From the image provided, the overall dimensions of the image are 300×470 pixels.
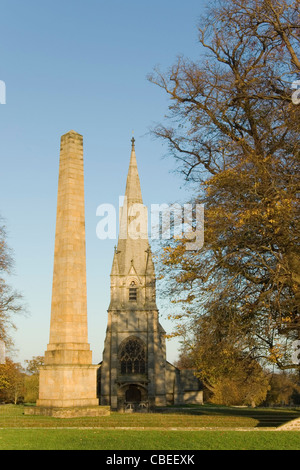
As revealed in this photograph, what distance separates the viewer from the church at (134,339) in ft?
186

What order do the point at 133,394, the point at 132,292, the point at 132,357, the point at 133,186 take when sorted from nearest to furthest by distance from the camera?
the point at 133,394 < the point at 132,357 < the point at 132,292 < the point at 133,186

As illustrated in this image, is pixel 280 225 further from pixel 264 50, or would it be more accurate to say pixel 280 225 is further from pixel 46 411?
pixel 46 411

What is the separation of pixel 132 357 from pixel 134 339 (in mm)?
2027

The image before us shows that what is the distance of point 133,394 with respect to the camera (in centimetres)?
5816

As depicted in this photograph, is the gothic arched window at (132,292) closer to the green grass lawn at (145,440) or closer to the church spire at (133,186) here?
the church spire at (133,186)

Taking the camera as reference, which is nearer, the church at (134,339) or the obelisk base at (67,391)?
the obelisk base at (67,391)

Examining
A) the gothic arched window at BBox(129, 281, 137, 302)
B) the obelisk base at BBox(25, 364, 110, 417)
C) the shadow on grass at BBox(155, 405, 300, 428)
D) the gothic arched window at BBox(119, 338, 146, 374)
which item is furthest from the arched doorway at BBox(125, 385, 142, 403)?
the obelisk base at BBox(25, 364, 110, 417)

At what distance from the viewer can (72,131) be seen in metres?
24.7

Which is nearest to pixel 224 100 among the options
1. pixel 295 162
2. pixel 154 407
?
pixel 295 162

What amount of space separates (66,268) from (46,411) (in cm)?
600

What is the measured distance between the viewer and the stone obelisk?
2131 cm

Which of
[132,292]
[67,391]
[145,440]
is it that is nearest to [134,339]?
[132,292]

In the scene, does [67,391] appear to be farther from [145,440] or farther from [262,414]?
[262,414]

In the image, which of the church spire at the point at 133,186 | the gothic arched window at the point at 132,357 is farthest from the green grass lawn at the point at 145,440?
the church spire at the point at 133,186
